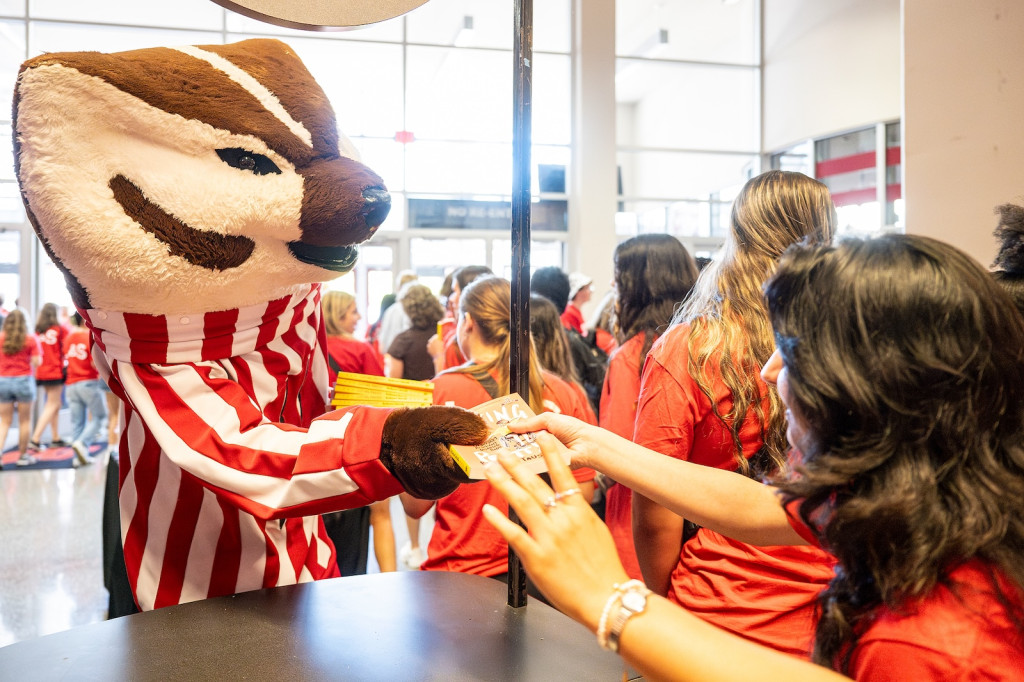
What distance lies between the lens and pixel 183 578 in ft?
4.13

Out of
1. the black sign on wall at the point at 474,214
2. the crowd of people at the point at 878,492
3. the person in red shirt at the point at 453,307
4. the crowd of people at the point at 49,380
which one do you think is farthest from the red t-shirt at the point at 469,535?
the black sign on wall at the point at 474,214

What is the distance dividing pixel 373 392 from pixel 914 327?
0.83 m

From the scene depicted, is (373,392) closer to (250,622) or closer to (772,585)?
(250,622)

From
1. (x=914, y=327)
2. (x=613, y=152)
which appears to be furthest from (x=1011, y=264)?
(x=613, y=152)

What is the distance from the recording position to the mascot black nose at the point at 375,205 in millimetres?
1165

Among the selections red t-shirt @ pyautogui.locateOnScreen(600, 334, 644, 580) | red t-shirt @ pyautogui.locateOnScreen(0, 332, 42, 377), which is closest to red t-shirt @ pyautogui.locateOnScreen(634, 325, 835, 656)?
red t-shirt @ pyautogui.locateOnScreen(600, 334, 644, 580)

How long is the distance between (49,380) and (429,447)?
6990 mm

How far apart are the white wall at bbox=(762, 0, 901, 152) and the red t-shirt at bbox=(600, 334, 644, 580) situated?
7.28 m

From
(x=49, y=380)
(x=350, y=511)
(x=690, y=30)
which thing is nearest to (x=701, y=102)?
(x=690, y=30)

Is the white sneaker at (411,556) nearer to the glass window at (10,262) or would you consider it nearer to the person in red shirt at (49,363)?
the person in red shirt at (49,363)

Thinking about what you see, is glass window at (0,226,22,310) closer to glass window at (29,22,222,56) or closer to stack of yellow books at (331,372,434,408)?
glass window at (29,22,222,56)

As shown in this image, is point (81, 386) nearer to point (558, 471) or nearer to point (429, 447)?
point (429, 447)

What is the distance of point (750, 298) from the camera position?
1.44m

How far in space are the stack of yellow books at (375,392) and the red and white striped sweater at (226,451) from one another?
0.11 meters
